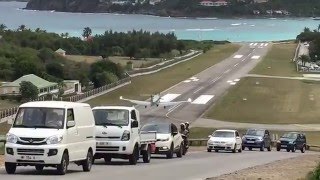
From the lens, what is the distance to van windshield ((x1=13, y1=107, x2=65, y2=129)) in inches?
794

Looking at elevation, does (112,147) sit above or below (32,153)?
below

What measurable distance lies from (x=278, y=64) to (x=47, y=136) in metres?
104

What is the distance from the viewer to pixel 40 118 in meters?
20.3

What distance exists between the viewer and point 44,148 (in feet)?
64.5

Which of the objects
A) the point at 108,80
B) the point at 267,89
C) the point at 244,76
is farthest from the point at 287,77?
the point at 108,80

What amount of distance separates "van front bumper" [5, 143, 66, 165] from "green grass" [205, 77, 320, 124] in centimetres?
4421

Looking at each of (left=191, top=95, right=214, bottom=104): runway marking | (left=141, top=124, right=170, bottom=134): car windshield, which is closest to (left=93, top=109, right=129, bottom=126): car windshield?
(left=141, top=124, right=170, bottom=134): car windshield

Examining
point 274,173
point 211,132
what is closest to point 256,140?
point 211,132

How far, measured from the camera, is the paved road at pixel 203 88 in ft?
217

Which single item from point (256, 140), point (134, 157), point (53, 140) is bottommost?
point (256, 140)

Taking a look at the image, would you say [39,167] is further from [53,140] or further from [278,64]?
[278,64]

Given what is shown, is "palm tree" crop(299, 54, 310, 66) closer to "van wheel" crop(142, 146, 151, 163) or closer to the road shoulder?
the road shoulder

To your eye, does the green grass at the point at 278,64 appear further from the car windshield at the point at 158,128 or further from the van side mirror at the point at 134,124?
the van side mirror at the point at 134,124

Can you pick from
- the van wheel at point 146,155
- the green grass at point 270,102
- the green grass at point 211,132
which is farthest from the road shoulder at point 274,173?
the green grass at point 270,102
